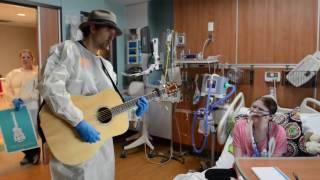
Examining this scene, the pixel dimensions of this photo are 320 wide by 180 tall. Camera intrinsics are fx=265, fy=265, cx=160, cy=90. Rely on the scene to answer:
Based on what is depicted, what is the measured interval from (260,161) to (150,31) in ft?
9.91

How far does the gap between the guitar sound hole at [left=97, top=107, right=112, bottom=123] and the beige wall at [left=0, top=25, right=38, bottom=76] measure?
16.9 feet

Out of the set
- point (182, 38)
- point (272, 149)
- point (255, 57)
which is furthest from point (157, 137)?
point (272, 149)

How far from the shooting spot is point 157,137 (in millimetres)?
4176

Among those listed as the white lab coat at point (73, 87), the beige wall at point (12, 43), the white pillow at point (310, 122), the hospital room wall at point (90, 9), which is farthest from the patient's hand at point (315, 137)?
the beige wall at point (12, 43)

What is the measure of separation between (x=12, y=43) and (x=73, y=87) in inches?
221

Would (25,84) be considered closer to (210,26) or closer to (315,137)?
(210,26)

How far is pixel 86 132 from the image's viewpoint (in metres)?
1.45

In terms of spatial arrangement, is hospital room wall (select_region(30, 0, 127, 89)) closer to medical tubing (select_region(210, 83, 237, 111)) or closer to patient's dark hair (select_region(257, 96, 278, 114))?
medical tubing (select_region(210, 83, 237, 111))

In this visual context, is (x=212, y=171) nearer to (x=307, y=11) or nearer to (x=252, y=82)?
(x=252, y=82)

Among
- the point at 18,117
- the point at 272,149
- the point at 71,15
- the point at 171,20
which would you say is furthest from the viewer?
the point at 171,20

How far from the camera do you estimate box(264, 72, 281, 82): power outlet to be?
2961 mm

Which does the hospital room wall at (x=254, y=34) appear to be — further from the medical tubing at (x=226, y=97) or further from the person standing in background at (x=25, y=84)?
the person standing in background at (x=25, y=84)

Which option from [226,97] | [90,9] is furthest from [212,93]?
[90,9]

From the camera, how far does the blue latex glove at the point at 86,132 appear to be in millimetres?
1441
